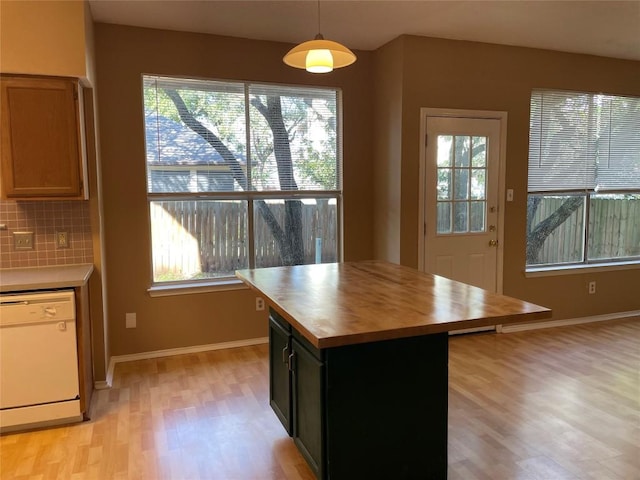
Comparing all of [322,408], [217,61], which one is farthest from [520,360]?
[217,61]

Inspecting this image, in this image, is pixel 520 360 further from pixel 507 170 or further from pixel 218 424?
pixel 218 424

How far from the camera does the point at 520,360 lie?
150 inches

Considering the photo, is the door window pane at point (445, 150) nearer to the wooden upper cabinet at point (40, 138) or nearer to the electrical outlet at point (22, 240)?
the wooden upper cabinet at point (40, 138)

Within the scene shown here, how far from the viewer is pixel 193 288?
403cm

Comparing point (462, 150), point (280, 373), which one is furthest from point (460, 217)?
point (280, 373)

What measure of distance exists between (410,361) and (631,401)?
1996mm

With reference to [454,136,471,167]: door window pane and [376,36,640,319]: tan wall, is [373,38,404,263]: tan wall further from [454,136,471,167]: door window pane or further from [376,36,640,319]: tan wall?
[454,136,471,167]: door window pane

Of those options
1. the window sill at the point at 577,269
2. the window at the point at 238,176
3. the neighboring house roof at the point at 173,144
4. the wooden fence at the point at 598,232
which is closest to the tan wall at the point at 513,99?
the window sill at the point at 577,269

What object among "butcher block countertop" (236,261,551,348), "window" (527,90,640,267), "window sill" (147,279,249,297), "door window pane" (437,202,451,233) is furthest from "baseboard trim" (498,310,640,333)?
"window sill" (147,279,249,297)

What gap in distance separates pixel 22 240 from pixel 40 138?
729 millimetres

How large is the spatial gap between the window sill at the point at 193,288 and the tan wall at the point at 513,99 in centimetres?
153

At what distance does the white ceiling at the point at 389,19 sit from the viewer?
131 inches

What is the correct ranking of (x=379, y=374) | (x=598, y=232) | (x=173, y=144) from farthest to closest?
(x=598, y=232) < (x=173, y=144) < (x=379, y=374)

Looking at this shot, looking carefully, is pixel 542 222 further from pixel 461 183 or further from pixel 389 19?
pixel 389 19
